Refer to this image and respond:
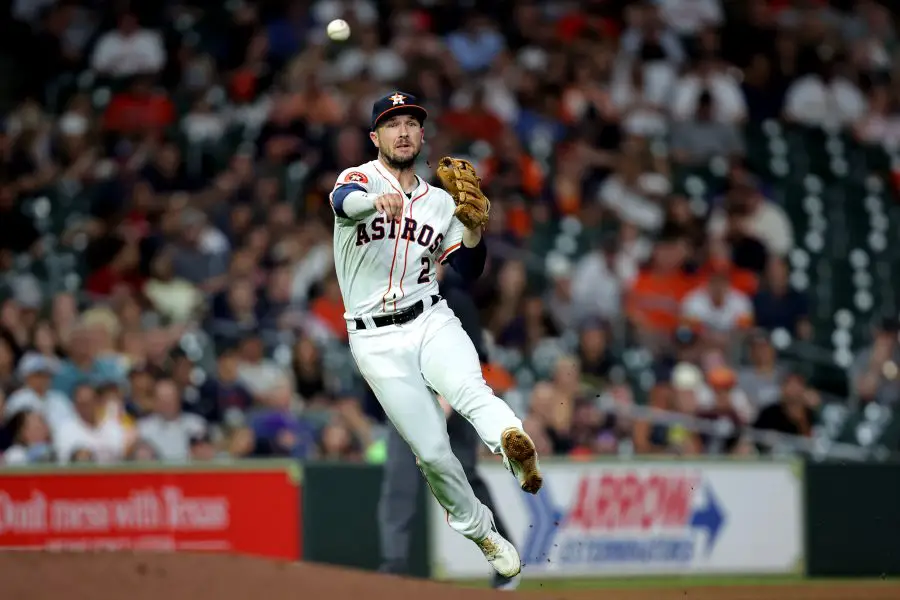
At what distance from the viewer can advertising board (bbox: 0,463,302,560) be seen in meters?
10.2

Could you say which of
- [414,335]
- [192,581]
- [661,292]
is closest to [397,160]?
[414,335]

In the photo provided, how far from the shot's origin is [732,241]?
1371 centimetres

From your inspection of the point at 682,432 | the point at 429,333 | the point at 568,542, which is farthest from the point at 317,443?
the point at 429,333

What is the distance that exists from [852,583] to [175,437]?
5.22 metres

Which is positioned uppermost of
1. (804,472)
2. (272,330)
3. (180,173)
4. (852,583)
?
(180,173)

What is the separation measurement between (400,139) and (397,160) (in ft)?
0.32

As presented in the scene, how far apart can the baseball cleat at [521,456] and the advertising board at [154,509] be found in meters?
4.58

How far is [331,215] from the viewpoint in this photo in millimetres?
12977

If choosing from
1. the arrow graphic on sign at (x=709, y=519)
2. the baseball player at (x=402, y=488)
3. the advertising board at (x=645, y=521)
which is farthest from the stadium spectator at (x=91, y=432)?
the arrow graphic on sign at (x=709, y=519)

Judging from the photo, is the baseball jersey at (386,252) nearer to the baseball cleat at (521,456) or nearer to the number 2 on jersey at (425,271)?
the number 2 on jersey at (425,271)

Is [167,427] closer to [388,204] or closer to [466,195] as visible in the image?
[466,195]

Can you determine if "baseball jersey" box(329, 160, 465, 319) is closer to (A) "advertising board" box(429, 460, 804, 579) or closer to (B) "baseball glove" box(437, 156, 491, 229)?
(B) "baseball glove" box(437, 156, 491, 229)

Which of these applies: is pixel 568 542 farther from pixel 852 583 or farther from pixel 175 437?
pixel 175 437

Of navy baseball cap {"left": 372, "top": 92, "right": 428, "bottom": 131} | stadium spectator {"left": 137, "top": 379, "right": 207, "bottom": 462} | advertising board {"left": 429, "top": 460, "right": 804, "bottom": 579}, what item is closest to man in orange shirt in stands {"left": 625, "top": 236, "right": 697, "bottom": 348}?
advertising board {"left": 429, "top": 460, "right": 804, "bottom": 579}
